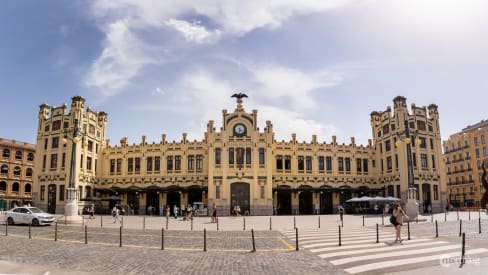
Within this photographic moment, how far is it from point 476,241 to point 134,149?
43769mm

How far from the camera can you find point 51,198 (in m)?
45.9

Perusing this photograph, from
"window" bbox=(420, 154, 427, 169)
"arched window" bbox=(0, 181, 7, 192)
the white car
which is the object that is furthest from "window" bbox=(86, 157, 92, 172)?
"window" bbox=(420, 154, 427, 169)

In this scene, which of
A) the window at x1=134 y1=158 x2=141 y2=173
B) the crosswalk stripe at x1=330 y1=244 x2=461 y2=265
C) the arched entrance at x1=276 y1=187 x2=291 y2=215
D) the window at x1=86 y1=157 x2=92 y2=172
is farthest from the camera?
the window at x1=134 y1=158 x2=141 y2=173

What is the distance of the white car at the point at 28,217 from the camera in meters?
25.0

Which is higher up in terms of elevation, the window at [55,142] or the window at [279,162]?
the window at [55,142]

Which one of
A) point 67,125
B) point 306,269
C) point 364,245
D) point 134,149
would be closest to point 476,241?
point 364,245

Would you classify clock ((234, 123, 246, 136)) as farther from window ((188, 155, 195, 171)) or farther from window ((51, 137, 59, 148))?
window ((51, 137, 59, 148))

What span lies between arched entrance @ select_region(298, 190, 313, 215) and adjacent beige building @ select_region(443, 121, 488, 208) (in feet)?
119

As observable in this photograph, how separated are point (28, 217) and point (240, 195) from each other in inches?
965

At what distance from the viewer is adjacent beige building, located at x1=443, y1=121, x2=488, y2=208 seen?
66.2 meters

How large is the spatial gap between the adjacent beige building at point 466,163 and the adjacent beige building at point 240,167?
2673 cm

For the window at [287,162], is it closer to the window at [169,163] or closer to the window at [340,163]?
the window at [340,163]

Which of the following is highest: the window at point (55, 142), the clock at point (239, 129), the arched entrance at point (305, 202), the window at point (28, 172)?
the clock at point (239, 129)

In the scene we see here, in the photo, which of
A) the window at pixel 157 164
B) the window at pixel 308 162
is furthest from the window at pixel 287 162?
the window at pixel 157 164
